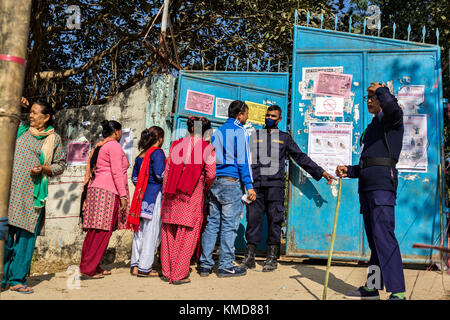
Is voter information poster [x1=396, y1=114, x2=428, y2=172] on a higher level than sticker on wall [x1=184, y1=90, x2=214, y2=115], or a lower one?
lower

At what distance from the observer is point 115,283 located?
4.26 m

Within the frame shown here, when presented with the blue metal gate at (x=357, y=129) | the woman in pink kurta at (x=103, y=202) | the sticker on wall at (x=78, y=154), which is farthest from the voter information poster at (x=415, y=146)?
the sticker on wall at (x=78, y=154)

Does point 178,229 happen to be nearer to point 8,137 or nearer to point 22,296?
point 22,296

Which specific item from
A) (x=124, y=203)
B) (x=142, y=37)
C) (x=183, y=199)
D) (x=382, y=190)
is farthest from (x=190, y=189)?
(x=142, y=37)

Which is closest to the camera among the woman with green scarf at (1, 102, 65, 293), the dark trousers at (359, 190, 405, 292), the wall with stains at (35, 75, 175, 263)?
the dark trousers at (359, 190, 405, 292)

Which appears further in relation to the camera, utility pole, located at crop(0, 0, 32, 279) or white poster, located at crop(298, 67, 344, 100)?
white poster, located at crop(298, 67, 344, 100)

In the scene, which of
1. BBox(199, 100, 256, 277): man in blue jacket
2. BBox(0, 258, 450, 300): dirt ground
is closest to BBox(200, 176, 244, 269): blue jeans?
BBox(199, 100, 256, 277): man in blue jacket

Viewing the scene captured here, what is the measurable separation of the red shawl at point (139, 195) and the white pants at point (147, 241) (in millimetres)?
106

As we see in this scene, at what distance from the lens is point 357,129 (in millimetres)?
5020

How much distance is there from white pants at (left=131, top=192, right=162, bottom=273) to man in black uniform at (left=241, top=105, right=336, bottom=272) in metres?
1.01

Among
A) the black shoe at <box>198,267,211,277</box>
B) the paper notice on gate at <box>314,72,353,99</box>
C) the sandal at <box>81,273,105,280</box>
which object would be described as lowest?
the sandal at <box>81,273,105,280</box>

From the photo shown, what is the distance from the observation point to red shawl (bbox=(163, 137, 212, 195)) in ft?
14.1

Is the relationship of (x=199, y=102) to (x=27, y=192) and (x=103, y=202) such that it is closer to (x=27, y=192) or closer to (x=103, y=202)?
(x=103, y=202)

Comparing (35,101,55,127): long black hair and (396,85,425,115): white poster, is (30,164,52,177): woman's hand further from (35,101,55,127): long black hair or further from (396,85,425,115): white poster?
(396,85,425,115): white poster
